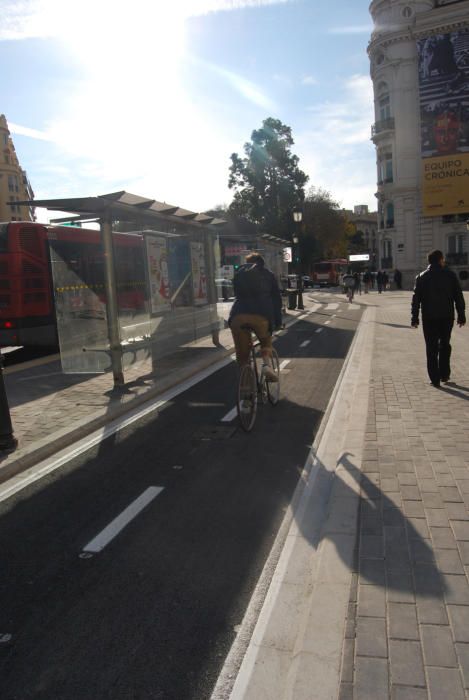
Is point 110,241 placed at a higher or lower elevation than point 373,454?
higher

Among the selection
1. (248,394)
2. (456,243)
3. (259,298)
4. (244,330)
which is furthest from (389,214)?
(248,394)

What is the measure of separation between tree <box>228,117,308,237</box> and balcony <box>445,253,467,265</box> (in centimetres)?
2195

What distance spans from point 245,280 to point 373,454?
2.59m

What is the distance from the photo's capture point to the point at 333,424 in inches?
269

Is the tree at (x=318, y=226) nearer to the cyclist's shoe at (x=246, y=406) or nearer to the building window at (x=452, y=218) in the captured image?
the building window at (x=452, y=218)

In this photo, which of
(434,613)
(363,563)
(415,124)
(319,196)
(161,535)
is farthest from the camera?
(319,196)

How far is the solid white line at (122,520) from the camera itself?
159 inches

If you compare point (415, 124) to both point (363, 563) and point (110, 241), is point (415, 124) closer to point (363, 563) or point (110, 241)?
point (110, 241)

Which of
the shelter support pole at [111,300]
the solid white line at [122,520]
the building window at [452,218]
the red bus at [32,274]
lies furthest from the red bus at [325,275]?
the solid white line at [122,520]

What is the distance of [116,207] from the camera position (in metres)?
8.93

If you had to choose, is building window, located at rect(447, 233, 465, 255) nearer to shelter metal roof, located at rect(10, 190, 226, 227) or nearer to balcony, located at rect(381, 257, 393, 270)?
balcony, located at rect(381, 257, 393, 270)

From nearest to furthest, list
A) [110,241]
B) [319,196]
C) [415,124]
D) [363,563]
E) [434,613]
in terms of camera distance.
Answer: [434,613], [363,563], [110,241], [415,124], [319,196]

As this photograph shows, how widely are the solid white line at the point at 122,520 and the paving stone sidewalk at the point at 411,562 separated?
170 cm

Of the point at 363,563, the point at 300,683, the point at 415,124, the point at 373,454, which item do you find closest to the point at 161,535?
the point at 363,563
